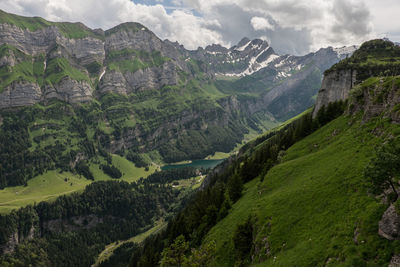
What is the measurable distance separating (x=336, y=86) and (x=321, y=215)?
106749mm

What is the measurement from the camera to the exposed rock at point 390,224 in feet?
84.2

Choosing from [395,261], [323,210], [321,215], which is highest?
[395,261]

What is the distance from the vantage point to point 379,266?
80.8ft

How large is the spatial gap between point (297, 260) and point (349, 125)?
5230 cm

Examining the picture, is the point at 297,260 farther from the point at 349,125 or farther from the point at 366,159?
the point at 349,125

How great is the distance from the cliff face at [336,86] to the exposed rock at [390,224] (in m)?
102

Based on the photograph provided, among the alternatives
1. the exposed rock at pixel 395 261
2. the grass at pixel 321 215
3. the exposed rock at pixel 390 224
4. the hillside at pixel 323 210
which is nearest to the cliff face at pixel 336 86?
the hillside at pixel 323 210

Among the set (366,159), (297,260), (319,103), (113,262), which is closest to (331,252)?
(297,260)

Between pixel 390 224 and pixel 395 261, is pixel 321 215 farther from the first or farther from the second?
pixel 395 261

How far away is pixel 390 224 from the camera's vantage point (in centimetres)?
2644

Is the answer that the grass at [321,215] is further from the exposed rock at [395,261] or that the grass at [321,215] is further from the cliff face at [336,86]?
the cliff face at [336,86]

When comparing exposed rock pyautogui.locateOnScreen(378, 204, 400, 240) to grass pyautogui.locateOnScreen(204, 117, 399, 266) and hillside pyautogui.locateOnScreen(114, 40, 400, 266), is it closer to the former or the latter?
hillside pyautogui.locateOnScreen(114, 40, 400, 266)

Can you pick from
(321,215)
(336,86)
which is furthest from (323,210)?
(336,86)

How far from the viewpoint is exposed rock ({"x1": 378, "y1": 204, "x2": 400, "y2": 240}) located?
2567 cm
